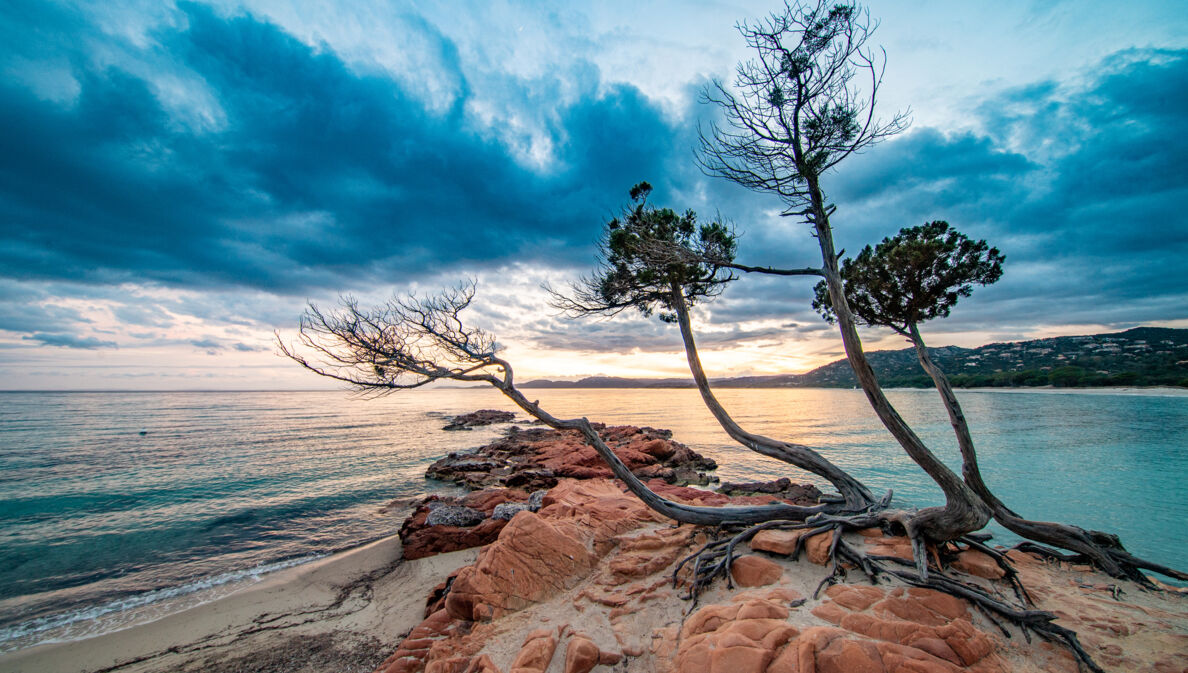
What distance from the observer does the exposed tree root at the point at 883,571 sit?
13.0 feet

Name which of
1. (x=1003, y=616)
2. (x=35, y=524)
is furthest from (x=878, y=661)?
(x=35, y=524)

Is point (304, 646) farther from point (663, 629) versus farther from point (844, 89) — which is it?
point (844, 89)

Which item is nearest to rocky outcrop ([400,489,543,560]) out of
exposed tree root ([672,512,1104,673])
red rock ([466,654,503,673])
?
red rock ([466,654,503,673])

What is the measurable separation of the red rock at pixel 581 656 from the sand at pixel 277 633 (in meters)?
3.43

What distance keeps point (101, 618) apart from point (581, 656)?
9.91 m

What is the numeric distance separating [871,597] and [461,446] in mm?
29609

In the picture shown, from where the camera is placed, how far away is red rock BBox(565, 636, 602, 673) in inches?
169

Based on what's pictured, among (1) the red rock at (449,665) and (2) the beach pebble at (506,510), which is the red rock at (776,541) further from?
(2) the beach pebble at (506,510)

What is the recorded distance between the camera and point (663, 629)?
4.74 m

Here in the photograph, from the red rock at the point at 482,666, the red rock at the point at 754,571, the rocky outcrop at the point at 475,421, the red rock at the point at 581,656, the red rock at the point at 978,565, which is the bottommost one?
the rocky outcrop at the point at 475,421

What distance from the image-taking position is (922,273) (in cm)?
909

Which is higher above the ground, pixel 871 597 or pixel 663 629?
pixel 871 597

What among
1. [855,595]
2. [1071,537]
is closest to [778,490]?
[1071,537]

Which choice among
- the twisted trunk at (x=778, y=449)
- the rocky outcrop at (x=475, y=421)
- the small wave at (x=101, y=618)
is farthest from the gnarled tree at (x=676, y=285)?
the rocky outcrop at (x=475, y=421)
